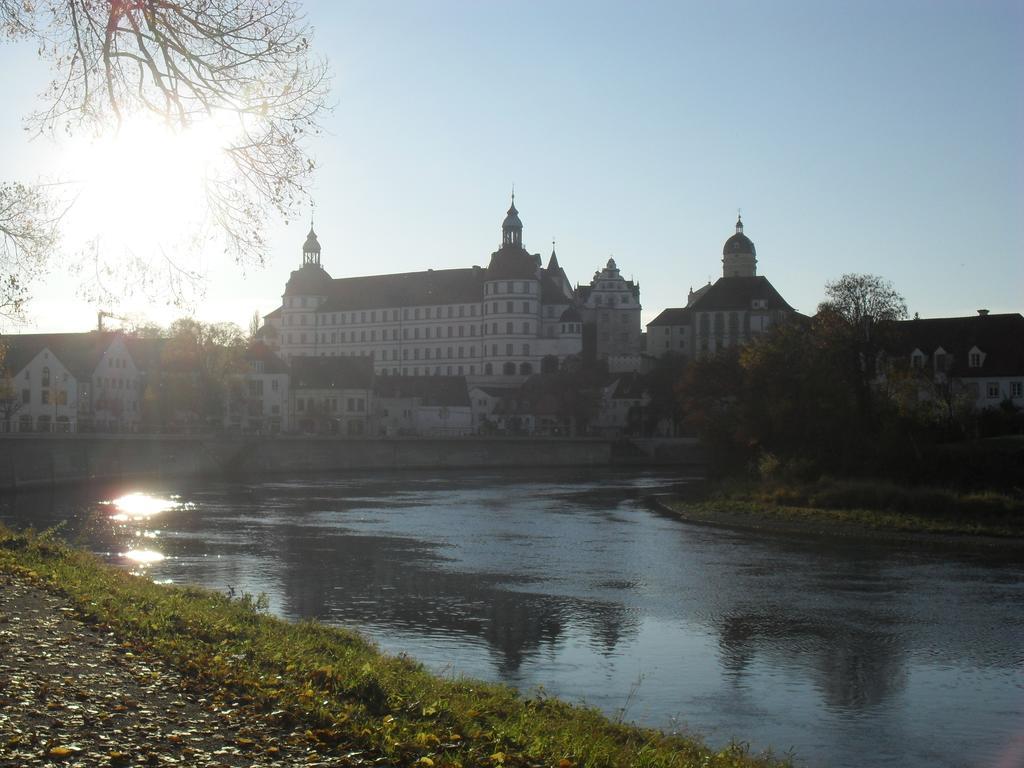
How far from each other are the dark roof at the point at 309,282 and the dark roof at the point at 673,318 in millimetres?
52994

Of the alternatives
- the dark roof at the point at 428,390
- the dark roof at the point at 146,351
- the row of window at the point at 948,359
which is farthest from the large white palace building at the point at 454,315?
the row of window at the point at 948,359

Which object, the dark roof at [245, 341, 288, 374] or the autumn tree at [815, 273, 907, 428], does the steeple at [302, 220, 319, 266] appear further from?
the autumn tree at [815, 273, 907, 428]

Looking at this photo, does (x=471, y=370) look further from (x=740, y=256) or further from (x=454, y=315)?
(x=740, y=256)

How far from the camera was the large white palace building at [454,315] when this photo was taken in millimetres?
159750

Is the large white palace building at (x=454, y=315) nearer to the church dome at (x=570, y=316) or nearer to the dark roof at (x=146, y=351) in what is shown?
the church dome at (x=570, y=316)

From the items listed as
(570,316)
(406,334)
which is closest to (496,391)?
(570,316)

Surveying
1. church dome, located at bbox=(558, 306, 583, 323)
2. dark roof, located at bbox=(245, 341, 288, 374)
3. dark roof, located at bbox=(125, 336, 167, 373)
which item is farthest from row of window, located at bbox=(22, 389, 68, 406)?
church dome, located at bbox=(558, 306, 583, 323)

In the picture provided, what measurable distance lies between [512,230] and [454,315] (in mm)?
15227

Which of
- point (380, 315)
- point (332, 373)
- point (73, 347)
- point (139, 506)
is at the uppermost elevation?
point (380, 315)

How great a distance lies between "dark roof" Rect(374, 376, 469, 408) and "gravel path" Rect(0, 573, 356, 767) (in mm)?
126130

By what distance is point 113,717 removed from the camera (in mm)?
9570

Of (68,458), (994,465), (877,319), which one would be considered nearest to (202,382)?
(68,458)

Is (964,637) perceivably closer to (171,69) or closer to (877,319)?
(171,69)

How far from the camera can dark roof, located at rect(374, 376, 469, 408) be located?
458ft
